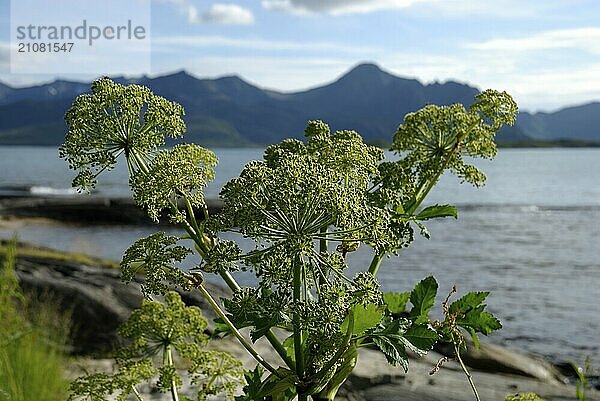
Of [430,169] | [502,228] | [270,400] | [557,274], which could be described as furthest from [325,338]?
[502,228]

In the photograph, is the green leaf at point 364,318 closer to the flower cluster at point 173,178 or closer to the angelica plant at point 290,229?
the angelica plant at point 290,229

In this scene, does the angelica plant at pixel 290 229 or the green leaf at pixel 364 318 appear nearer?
the angelica plant at pixel 290 229

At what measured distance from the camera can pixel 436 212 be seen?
2363mm

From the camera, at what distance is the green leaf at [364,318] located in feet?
6.52

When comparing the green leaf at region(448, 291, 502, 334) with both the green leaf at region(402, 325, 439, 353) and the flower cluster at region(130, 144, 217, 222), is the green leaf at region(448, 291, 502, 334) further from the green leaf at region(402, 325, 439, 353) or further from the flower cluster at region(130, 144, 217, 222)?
the flower cluster at region(130, 144, 217, 222)

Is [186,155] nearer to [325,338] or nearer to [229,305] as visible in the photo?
[229,305]

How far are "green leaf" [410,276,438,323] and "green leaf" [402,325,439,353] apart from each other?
9.9 inches

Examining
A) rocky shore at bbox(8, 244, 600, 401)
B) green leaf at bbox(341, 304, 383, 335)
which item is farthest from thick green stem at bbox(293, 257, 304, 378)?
rocky shore at bbox(8, 244, 600, 401)

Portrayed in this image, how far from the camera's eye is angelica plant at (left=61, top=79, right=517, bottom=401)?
6.10 ft

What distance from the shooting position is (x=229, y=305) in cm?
196

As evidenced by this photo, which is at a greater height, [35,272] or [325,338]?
[325,338]

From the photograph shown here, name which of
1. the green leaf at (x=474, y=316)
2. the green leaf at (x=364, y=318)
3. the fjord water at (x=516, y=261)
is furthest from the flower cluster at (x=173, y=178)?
the fjord water at (x=516, y=261)

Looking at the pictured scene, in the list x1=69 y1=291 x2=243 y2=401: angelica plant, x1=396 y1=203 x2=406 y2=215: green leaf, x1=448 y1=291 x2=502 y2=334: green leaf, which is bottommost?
x1=69 y1=291 x2=243 y2=401: angelica plant

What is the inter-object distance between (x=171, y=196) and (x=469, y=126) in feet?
3.37
